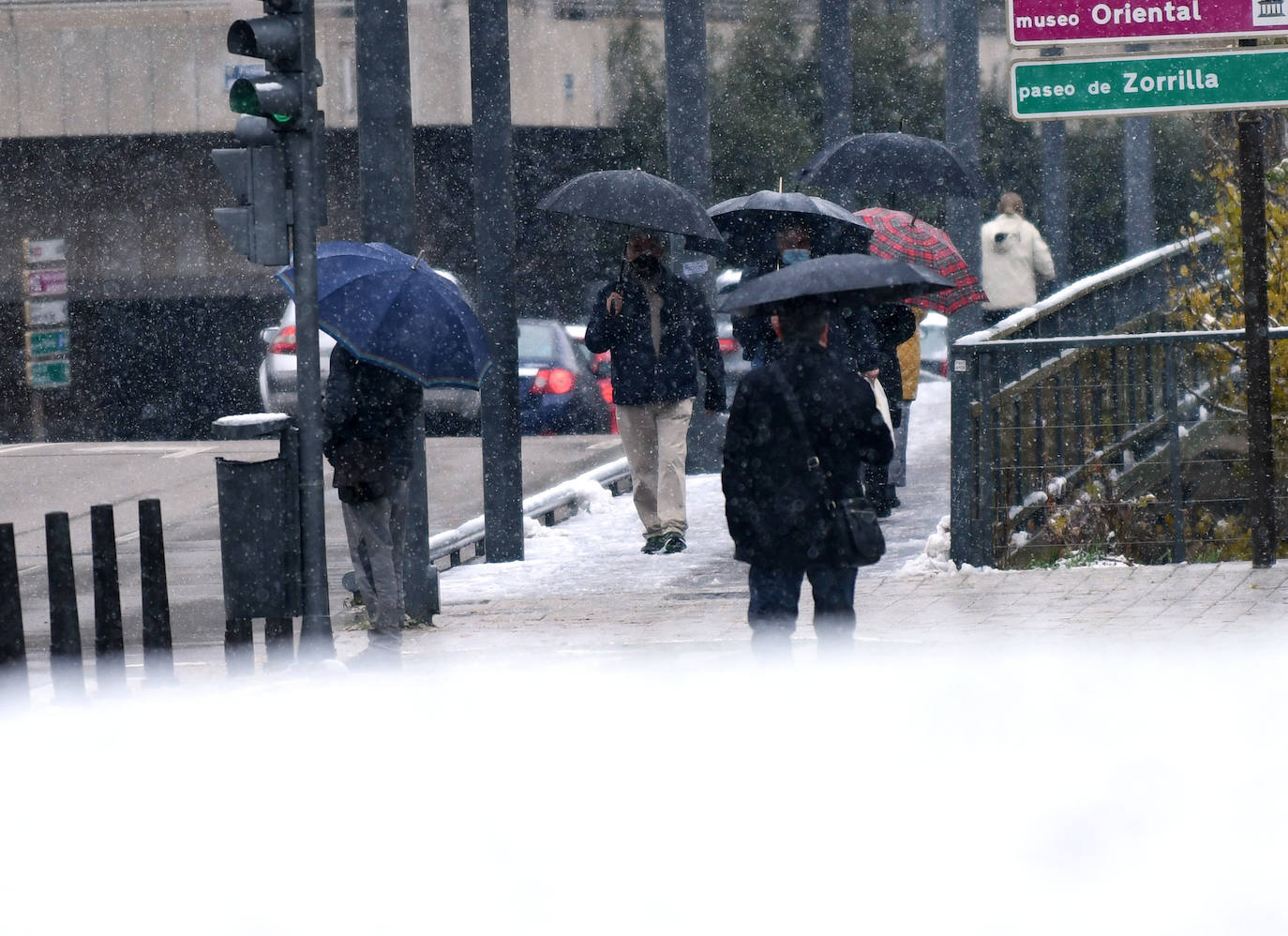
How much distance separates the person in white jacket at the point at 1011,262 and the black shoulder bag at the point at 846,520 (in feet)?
34.1

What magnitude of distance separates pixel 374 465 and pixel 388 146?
176 centimetres

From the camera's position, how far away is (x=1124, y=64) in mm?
10055

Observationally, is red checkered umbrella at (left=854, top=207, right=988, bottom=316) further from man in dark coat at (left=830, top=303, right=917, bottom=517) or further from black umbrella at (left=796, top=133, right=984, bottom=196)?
black umbrella at (left=796, top=133, right=984, bottom=196)

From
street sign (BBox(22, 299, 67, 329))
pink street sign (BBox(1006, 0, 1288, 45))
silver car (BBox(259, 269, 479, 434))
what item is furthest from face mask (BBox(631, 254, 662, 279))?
street sign (BBox(22, 299, 67, 329))

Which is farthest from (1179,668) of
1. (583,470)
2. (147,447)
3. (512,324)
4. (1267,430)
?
(147,447)

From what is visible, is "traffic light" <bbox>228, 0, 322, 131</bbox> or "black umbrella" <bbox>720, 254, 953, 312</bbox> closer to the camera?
"black umbrella" <bbox>720, 254, 953, 312</bbox>

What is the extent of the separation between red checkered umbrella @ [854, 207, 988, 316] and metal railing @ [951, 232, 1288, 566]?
0.28 metres

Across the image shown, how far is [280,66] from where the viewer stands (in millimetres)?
8766

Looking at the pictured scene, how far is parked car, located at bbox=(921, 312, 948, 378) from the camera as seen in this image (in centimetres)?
2620

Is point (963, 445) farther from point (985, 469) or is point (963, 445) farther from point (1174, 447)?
point (1174, 447)

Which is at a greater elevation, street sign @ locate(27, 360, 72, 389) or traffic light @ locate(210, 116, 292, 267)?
traffic light @ locate(210, 116, 292, 267)

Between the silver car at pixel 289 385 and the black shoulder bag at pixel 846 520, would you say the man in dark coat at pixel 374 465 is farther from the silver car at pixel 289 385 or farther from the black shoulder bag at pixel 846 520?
the silver car at pixel 289 385

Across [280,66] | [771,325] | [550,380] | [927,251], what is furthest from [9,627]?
[550,380]

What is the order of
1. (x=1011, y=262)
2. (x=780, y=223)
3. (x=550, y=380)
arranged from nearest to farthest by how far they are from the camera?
(x=780, y=223)
(x=1011, y=262)
(x=550, y=380)
